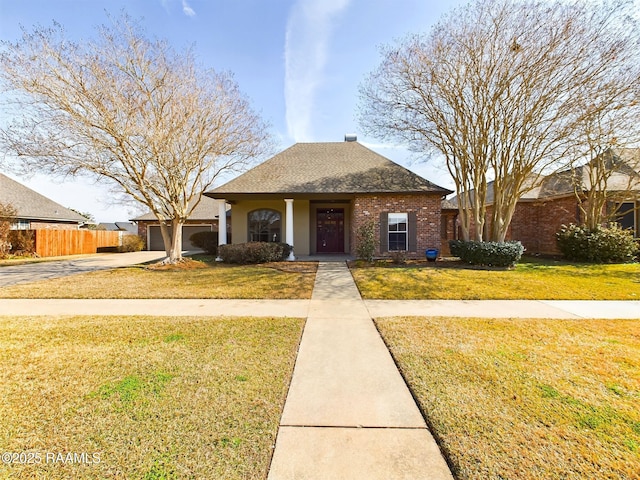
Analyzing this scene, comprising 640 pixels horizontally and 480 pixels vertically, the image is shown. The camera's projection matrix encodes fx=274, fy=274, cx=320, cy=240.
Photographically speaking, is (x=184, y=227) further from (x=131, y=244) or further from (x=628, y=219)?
(x=628, y=219)

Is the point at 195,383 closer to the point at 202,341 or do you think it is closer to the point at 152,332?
the point at 202,341

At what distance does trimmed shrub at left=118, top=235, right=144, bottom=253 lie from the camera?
20.8 metres

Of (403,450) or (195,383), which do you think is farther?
(195,383)

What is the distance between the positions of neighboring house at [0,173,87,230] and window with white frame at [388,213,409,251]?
23279mm

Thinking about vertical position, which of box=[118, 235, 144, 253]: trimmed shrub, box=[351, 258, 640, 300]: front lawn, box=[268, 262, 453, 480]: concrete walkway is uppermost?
box=[118, 235, 144, 253]: trimmed shrub

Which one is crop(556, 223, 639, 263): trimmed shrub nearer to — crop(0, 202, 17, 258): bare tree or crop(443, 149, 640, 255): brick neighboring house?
crop(443, 149, 640, 255): brick neighboring house

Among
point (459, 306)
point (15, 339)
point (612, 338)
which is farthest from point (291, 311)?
point (612, 338)

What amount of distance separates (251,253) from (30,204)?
67.0ft

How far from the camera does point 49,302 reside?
20.6 feet


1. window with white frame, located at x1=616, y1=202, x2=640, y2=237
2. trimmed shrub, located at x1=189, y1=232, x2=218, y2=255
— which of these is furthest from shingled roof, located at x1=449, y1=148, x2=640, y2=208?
trimmed shrub, located at x1=189, y1=232, x2=218, y2=255

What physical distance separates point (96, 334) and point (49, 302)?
3.36 m

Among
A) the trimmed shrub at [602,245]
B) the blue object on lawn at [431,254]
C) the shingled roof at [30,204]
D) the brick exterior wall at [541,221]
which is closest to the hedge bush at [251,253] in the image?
the blue object on lawn at [431,254]

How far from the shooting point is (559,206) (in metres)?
15.5

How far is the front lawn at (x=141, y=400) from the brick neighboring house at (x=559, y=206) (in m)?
15.5
